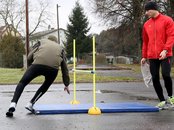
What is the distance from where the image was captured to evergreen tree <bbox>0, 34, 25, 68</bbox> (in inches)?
1972

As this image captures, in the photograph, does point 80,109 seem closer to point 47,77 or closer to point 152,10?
point 47,77

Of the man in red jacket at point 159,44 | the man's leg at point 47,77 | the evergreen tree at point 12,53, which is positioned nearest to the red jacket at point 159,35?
the man in red jacket at point 159,44

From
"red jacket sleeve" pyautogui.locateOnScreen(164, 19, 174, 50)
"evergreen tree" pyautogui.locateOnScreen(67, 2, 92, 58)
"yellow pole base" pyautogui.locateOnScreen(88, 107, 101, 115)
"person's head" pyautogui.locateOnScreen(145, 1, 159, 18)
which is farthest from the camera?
"evergreen tree" pyautogui.locateOnScreen(67, 2, 92, 58)

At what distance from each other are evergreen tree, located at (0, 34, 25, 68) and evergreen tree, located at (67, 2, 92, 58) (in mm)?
23650

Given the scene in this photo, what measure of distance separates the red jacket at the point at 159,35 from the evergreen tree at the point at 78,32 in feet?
221

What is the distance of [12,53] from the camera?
165ft

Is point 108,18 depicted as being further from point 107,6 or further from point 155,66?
point 155,66

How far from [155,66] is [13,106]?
2.76 meters

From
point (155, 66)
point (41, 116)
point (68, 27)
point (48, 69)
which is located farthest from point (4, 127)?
point (68, 27)

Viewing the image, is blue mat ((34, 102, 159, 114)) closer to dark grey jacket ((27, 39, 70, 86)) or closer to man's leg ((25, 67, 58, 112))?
man's leg ((25, 67, 58, 112))

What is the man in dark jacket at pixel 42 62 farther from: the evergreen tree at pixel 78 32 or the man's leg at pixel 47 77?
the evergreen tree at pixel 78 32

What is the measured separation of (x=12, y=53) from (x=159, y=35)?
143ft

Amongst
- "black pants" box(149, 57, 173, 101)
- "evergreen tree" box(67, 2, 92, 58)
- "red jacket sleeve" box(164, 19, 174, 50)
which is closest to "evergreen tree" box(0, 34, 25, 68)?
"evergreen tree" box(67, 2, 92, 58)

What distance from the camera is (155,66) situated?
26.1 ft
